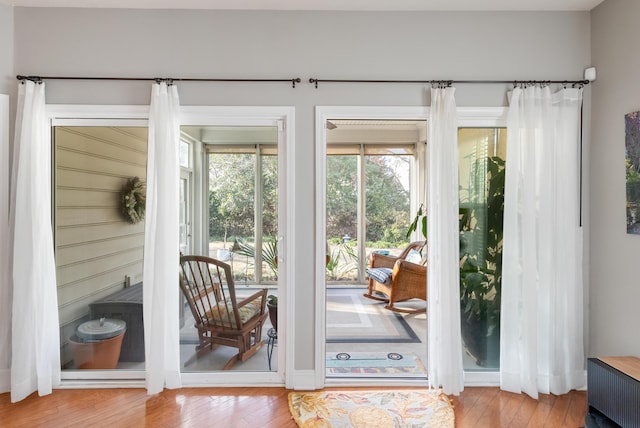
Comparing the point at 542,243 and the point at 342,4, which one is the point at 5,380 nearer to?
the point at 342,4

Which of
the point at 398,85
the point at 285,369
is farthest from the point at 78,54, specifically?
the point at 285,369

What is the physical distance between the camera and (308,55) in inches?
99.6

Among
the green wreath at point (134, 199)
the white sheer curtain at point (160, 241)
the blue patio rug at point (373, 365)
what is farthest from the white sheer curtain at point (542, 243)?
the green wreath at point (134, 199)

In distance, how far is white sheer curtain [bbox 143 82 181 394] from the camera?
2.38m

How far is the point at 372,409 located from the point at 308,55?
246 cm

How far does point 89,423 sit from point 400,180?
3409 mm

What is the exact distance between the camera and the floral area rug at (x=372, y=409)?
2152 mm

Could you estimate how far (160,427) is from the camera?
2113 millimetres

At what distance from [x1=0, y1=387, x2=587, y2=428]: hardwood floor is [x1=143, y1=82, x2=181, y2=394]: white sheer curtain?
0.65 ft

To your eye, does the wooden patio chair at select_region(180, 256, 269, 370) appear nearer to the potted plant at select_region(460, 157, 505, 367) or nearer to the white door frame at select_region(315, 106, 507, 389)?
the white door frame at select_region(315, 106, 507, 389)

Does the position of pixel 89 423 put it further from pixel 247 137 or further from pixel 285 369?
pixel 247 137

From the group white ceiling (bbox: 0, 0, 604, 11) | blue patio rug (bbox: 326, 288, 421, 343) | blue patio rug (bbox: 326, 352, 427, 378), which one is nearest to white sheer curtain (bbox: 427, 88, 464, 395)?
blue patio rug (bbox: 326, 352, 427, 378)

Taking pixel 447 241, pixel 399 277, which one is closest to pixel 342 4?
pixel 447 241

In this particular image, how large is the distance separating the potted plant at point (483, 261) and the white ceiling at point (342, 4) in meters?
1.07
